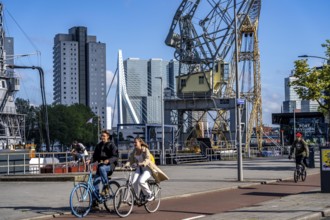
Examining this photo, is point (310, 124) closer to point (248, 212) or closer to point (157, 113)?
point (157, 113)

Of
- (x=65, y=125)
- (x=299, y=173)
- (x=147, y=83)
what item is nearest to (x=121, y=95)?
(x=65, y=125)

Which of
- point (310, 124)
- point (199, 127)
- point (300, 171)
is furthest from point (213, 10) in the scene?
point (310, 124)

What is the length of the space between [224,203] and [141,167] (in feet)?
12.3

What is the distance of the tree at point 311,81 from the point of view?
3625cm

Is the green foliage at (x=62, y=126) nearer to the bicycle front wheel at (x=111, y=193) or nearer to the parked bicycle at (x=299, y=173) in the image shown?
the parked bicycle at (x=299, y=173)

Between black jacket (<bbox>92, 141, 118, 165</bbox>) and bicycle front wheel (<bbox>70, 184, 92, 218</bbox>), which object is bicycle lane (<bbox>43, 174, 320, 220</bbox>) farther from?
black jacket (<bbox>92, 141, 118, 165</bbox>)

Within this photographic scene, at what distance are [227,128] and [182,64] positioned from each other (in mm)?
10418

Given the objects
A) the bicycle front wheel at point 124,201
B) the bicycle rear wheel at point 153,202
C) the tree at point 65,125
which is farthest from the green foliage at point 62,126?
the bicycle front wheel at point 124,201

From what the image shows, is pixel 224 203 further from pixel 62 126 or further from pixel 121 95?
pixel 62 126

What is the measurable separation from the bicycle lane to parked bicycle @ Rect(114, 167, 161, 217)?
0.17 meters

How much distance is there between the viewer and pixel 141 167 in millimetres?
13844

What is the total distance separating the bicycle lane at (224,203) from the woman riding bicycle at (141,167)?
24.4 inches

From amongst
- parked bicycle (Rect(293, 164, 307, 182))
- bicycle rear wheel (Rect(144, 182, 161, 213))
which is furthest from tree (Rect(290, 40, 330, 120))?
bicycle rear wheel (Rect(144, 182, 161, 213))

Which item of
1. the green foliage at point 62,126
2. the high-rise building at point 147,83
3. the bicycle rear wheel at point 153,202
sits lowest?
the bicycle rear wheel at point 153,202
